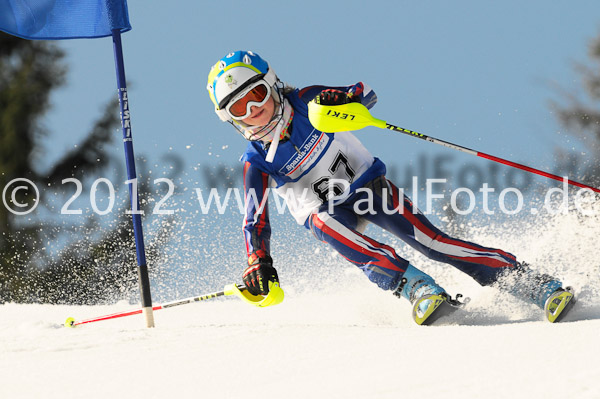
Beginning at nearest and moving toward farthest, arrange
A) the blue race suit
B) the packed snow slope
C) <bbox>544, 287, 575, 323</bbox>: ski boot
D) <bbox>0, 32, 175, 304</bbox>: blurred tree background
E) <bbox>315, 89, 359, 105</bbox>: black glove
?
the packed snow slope → <bbox>544, 287, 575, 323</bbox>: ski boot → <bbox>315, 89, 359, 105</bbox>: black glove → the blue race suit → <bbox>0, 32, 175, 304</bbox>: blurred tree background

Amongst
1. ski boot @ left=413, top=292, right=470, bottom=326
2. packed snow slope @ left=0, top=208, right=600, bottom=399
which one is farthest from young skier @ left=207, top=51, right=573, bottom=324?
packed snow slope @ left=0, top=208, right=600, bottom=399

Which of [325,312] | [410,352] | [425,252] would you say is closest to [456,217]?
[325,312]

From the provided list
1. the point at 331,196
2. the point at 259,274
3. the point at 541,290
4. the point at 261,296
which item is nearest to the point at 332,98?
the point at 331,196

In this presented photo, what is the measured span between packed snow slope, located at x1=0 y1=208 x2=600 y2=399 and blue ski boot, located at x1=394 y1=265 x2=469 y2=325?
6.9 inches

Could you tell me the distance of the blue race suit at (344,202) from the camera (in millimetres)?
3863

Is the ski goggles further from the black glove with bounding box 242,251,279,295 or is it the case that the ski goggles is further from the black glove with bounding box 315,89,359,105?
the black glove with bounding box 242,251,279,295

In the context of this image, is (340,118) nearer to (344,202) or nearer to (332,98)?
(332,98)

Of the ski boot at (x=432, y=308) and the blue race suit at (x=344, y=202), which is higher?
the blue race suit at (x=344, y=202)

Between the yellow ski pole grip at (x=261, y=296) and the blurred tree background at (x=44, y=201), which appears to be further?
the blurred tree background at (x=44, y=201)

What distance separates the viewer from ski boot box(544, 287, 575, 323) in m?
3.55

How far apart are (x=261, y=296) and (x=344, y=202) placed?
78 centimetres

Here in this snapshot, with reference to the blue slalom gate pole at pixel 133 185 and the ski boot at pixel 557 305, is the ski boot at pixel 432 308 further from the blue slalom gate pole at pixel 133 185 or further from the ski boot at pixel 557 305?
the blue slalom gate pole at pixel 133 185

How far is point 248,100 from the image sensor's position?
3.75 metres

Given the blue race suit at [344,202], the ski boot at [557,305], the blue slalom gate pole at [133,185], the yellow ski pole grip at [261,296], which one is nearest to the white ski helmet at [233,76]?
the blue race suit at [344,202]
